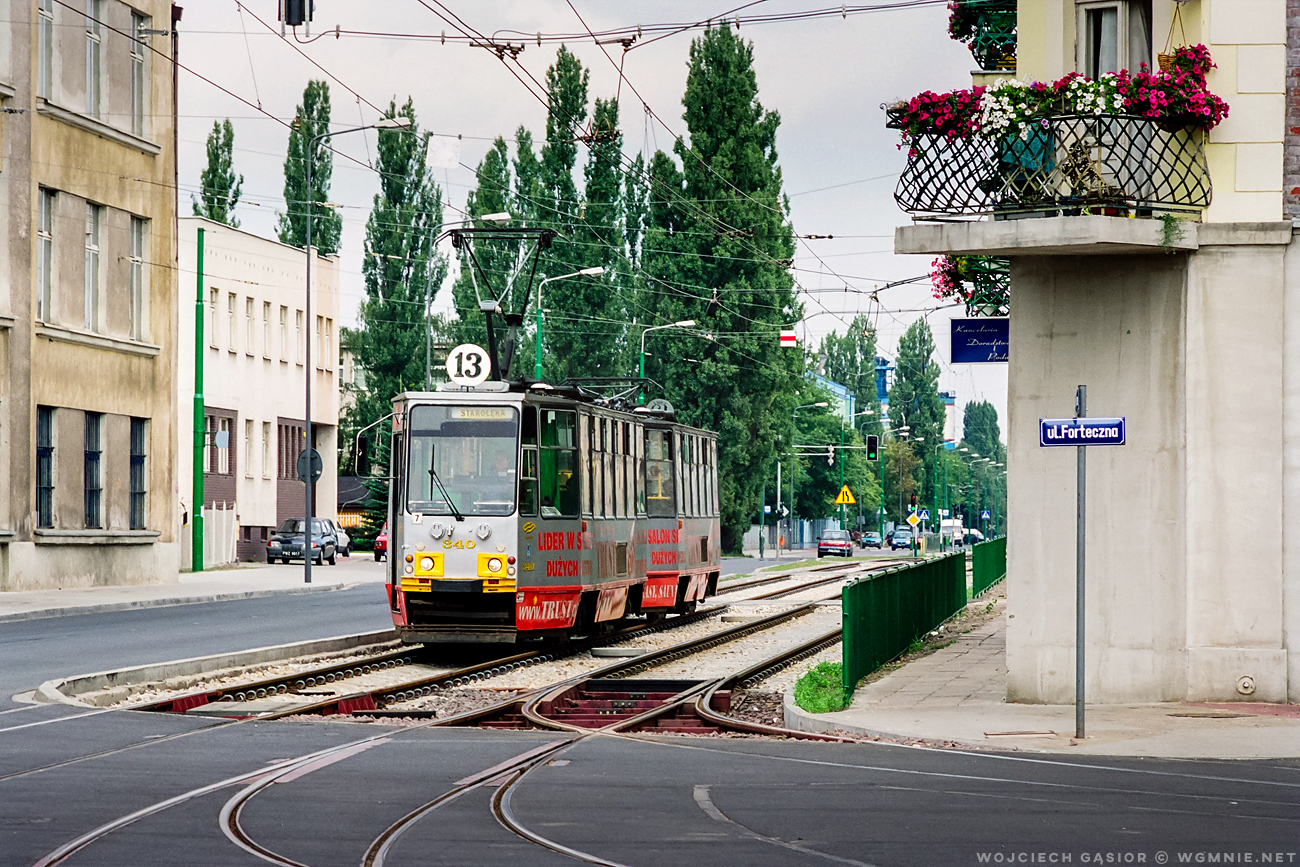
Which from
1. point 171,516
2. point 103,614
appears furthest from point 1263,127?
point 171,516

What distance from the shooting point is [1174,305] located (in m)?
16.4

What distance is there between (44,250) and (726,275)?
34789mm

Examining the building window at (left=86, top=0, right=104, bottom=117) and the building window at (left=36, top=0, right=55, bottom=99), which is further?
the building window at (left=86, top=0, right=104, bottom=117)

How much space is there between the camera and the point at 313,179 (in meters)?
77.7

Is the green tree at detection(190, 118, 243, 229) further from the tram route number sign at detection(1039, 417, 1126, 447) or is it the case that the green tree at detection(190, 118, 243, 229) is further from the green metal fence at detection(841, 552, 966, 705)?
the tram route number sign at detection(1039, 417, 1126, 447)

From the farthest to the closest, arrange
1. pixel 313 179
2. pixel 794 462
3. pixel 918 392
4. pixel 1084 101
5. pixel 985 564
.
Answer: pixel 918 392
pixel 794 462
pixel 313 179
pixel 985 564
pixel 1084 101

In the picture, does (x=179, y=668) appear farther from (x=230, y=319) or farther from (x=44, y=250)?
(x=230, y=319)

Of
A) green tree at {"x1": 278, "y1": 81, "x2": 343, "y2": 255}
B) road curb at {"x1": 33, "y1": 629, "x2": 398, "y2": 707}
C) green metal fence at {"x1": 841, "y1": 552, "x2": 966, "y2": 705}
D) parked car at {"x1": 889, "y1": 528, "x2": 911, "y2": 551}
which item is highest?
green tree at {"x1": 278, "y1": 81, "x2": 343, "y2": 255}

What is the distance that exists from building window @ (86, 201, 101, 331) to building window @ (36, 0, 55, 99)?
3212 mm

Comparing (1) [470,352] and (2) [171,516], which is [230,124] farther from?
(1) [470,352]

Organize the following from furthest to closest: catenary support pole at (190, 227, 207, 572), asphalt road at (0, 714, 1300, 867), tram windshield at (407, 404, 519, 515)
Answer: catenary support pole at (190, 227, 207, 572)
tram windshield at (407, 404, 519, 515)
asphalt road at (0, 714, 1300, 867)

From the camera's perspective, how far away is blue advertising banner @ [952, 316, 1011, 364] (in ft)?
62.4

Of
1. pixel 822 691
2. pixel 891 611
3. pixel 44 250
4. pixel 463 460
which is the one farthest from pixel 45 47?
pixel 822 691

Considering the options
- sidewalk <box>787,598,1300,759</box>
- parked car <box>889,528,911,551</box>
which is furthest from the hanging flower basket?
parked car <box>889,528,911,551</box>
